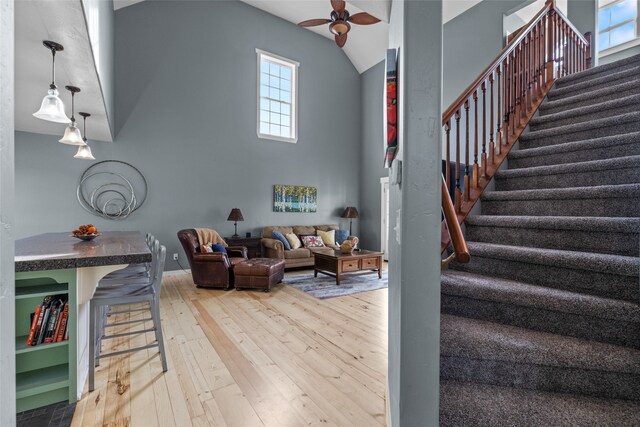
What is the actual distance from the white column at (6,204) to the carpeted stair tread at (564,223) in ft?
8.30

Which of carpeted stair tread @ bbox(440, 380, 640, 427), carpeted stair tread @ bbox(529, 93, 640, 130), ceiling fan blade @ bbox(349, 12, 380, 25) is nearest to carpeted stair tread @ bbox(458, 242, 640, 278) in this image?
carpeted stair tread @ bbox(440, 380, 640, 427)

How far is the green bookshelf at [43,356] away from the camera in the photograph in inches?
68.0

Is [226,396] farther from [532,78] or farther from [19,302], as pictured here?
[532,78]

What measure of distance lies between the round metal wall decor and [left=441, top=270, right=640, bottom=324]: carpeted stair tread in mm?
5131

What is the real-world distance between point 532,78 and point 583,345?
9.87 feet

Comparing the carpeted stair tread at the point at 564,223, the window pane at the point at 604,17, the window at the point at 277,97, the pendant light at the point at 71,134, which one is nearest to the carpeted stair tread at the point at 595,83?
the carpeted stair tread at the point at 564,223

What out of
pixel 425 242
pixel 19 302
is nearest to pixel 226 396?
pixel 19 302

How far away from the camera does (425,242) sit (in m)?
1.06

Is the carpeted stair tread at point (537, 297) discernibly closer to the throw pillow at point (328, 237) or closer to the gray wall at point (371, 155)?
the throw pillow at point (328, 237)

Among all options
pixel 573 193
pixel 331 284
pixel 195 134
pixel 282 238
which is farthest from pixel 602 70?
pixel 195 134

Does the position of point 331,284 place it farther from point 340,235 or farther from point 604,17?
point 604,17

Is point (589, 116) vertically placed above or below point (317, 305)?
above

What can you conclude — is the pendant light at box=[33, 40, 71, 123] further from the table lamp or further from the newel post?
the newel post

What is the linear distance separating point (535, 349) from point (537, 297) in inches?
12.0
